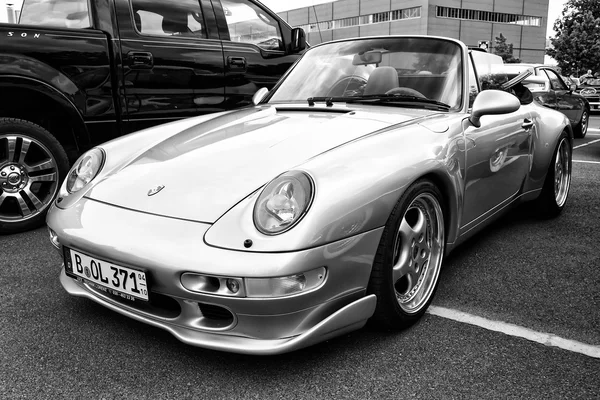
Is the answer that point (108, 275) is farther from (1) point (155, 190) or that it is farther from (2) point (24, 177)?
(2) point (24, 177)

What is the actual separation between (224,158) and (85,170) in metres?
0.76

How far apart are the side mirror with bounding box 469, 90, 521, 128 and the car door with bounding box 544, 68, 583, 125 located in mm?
7491

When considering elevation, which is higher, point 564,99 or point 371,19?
point 371,19

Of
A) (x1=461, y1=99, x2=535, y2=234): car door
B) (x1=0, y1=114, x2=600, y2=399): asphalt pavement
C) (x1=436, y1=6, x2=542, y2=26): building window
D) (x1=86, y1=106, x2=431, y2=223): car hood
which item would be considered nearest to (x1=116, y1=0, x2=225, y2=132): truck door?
(x1=86, y1=106, x2=431, y2=223): car hood

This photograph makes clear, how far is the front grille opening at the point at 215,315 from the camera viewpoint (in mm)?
1889

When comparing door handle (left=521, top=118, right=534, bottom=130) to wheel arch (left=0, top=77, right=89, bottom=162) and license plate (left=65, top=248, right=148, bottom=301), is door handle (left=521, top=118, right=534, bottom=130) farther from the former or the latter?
wheel arch (left=0, top=77, right=89, bottom=162)

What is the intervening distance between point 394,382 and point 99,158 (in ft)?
5.68

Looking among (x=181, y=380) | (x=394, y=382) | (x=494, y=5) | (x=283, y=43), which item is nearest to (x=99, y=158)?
(x=181, y=380)

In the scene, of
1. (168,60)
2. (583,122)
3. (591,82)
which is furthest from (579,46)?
(168,60)

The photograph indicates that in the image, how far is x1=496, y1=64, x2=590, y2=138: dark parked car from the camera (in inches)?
355

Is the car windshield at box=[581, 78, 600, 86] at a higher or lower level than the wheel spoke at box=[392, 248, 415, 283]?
lower

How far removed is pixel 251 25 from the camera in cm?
501

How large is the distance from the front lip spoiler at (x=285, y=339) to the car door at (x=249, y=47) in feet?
10.1

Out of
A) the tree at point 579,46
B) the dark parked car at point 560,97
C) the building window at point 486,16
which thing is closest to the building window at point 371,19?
the building window at point 486,16
